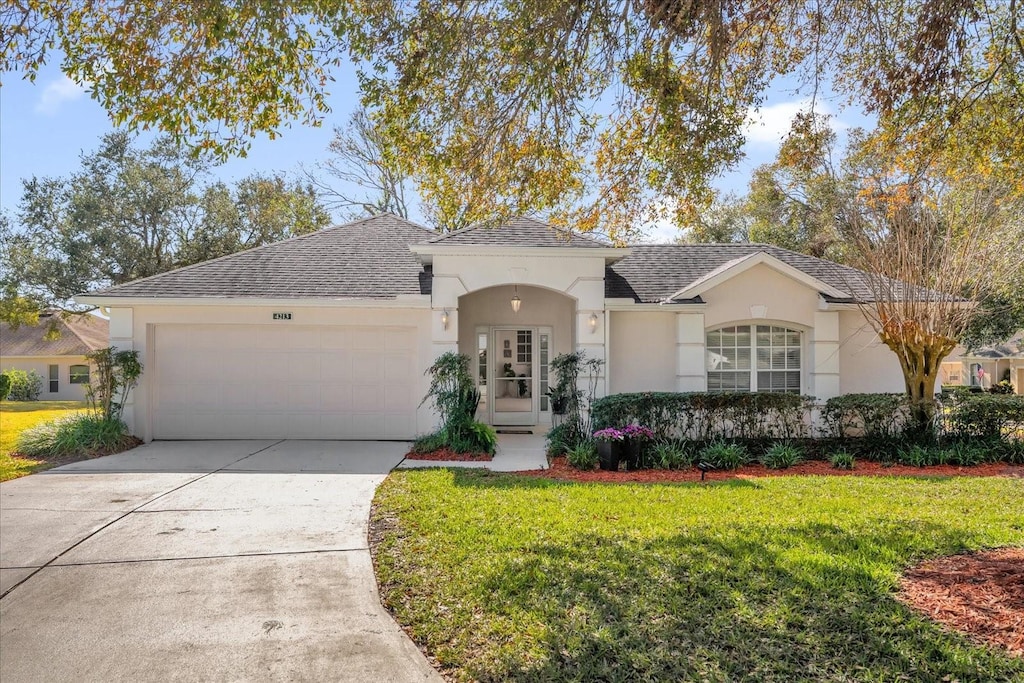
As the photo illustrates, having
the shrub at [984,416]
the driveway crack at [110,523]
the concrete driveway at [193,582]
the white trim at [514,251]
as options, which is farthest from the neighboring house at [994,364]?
the concrete driveway at [193,582]

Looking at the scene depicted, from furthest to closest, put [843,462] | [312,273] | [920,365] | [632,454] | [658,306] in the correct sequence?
[312,273] → [658,306] → [920,365] → [843,462] → [632,454]

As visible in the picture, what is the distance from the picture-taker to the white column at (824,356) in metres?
14.1

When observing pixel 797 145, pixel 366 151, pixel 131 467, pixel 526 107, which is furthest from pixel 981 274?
pixel 366 151

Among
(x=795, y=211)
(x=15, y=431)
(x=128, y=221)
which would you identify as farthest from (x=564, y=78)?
(x=128, y=221)

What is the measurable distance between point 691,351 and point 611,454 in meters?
4.25

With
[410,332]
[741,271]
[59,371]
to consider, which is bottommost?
[59,371]

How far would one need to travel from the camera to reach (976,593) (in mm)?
4746

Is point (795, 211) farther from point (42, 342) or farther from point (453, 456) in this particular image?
point (42, 342)

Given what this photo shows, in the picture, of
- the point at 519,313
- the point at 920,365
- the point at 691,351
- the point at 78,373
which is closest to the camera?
the point at 920,365

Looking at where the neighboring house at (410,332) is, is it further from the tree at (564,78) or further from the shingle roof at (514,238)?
the tree at (564,78)

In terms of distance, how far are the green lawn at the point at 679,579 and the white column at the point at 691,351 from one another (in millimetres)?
5313

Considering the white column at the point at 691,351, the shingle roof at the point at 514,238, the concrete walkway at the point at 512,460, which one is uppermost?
the shingle roof at the point at 514,238

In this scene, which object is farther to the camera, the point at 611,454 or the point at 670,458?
the point at 670,458

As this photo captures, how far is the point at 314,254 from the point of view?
1519 centimetres
